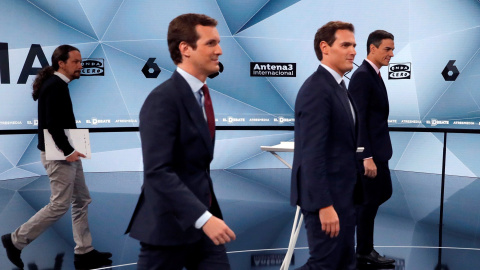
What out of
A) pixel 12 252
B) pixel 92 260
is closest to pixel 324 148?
pixel 92 260

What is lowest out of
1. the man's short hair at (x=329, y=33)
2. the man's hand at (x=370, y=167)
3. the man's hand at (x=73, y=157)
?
the man's hand at (x=370, y=167)

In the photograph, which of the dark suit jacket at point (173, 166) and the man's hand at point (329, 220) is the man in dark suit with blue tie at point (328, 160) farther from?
the dark suit jacket at point (173, 166)

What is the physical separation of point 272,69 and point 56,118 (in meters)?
5.25

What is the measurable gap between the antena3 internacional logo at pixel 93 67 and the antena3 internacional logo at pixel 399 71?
15.4 ft

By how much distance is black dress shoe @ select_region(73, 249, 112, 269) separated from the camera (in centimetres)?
392

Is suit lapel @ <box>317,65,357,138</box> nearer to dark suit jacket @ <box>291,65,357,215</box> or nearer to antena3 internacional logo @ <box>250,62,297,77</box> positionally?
dark suit jacket @ <box>291,65,357,215</box>

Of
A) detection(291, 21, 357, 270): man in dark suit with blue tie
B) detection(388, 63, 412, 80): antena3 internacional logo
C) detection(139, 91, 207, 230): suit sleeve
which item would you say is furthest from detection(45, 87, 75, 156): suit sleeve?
detection(388, 63, 412, 80): antena3 internacional logo

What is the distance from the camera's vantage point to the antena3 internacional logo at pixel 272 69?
8.54m

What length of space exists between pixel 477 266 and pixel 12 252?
11.6 feet

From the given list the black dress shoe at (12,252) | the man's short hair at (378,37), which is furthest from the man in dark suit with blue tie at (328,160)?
the black dress shoe at (12,252)

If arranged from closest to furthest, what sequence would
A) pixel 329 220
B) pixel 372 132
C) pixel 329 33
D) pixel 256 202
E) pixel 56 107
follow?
pixel 329 220 → pixel 329 33 → pixel 372 132 → pixel 56 107 → pixel 256 202

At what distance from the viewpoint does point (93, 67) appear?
817cm

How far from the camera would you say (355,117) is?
2584mm

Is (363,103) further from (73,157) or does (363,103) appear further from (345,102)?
(73,157)
